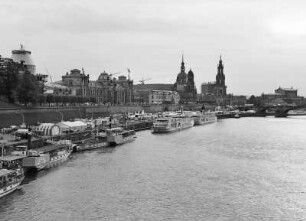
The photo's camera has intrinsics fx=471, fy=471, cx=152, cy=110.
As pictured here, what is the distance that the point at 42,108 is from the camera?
76.2 m

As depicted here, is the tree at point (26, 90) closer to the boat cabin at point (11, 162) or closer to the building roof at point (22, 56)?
the boat cabin at point (11, 162)

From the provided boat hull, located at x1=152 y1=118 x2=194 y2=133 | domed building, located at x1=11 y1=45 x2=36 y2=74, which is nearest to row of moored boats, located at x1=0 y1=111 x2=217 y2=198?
boat hull, located at x1=152 y1=118 x2=194 y2=133

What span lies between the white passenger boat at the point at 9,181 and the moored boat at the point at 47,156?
4.77 metres

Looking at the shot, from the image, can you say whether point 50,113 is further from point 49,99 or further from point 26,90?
point 49,99

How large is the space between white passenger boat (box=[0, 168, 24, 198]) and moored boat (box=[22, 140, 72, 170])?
477cm

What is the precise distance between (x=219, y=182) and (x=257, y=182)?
10.1ft

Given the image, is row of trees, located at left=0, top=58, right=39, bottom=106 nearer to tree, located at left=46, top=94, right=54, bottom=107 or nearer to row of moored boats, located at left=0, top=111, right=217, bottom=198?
row of moored boats, located at left=0, top=111, right=217, bottom=198

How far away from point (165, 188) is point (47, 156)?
1206 centimetres

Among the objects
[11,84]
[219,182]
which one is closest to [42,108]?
[11,84]

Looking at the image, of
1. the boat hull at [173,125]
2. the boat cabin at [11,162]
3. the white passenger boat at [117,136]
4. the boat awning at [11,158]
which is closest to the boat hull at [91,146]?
the white passenger boat at [117,136]

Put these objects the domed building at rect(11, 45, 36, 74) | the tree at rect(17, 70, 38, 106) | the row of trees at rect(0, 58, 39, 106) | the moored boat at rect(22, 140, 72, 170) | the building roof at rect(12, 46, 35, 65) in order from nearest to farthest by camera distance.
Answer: the moored boat at rect(22, 140, 72, 170) → the row of trees at rect(0, 58, 39, 106) → the tree at rect(17, 70, 38, 106) → the domed building at rect(11, 45, 36, 74) → the building roof at rect(12, 46, 35, 65)

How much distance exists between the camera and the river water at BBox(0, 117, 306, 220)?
2844 cm

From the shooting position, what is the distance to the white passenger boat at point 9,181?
102 feet

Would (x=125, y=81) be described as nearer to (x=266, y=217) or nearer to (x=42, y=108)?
(x=42, y=108)
